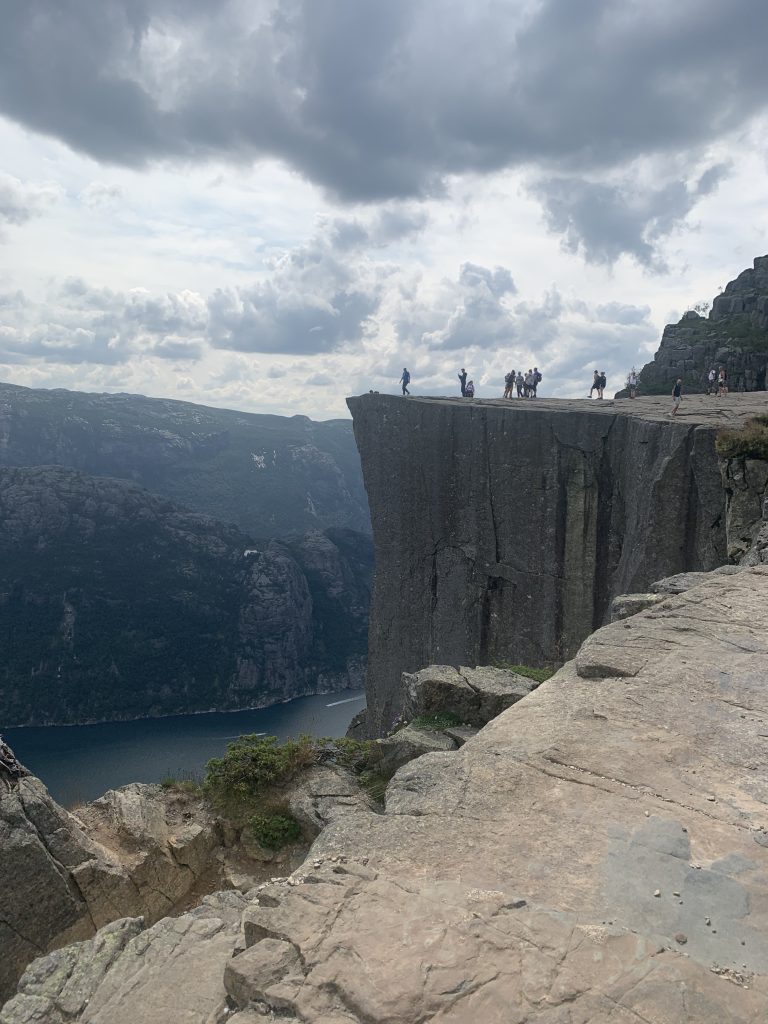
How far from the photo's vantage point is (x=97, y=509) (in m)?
125

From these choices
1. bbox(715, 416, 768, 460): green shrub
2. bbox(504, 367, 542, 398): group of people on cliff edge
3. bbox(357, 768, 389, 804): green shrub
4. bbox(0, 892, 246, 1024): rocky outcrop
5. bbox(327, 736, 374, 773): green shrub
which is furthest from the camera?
bbox(504, 367, 542, 398): group of people on cliff edge

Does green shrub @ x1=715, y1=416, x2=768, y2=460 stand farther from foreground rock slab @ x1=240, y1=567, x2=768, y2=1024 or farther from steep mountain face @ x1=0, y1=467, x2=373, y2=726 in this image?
steep mountain face @ x1=0, y1=467, x2=373, y2=726

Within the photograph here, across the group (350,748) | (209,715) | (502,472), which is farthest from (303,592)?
(350,748)

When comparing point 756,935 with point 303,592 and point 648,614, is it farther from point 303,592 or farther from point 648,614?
point 303,592

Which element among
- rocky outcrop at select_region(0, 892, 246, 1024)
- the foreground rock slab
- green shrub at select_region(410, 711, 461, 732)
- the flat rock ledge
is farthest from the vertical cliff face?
rocky outcrop at select_region(0, 892, 246, 1024)

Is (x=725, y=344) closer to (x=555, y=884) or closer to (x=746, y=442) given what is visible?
(x=746, y=442)

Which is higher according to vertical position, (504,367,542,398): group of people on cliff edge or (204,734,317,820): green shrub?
(504,367,542,398): group of people on cliff edge

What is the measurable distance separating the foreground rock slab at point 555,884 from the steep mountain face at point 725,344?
31178 millimetres

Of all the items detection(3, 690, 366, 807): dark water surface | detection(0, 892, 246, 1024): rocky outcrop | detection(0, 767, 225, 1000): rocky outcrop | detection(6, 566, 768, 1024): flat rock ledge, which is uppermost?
detection(6, 566, 768, 1024): flat rock ledge

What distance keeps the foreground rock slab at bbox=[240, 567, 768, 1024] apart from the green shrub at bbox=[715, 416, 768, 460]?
11.5 m

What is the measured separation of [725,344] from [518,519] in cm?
1926

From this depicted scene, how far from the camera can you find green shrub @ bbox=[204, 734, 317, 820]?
31.6 ft

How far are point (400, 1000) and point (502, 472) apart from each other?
22.5 metres

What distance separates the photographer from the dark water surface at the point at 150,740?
216ft
